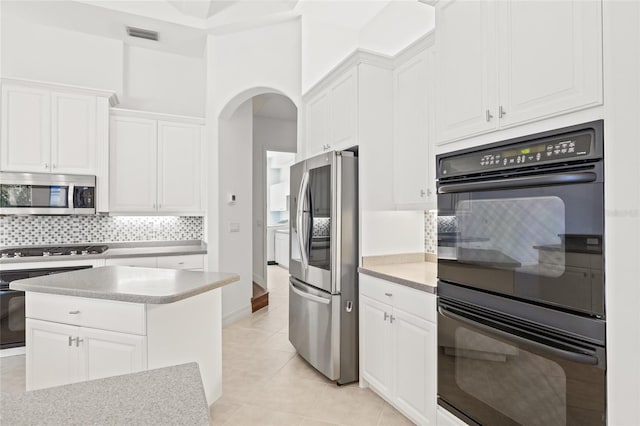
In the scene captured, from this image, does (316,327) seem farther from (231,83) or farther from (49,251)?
(231,83)

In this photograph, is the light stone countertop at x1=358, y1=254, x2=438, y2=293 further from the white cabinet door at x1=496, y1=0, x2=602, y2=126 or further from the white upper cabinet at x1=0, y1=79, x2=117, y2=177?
the white upper cabinet at x1=0, y1=79, x2=117, y2=177

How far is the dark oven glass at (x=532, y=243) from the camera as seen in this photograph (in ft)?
3.91

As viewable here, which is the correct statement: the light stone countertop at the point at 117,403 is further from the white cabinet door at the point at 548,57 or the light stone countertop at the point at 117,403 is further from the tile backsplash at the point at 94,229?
the tile backsplash at the point at 94,229

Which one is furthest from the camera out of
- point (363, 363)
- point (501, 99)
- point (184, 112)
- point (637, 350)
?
point (184, 112)

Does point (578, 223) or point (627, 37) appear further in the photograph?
point (578, 223)

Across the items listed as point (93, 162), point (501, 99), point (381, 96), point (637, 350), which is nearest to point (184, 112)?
point (93, 162)

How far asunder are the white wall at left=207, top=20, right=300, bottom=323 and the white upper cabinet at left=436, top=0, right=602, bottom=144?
2.28 m

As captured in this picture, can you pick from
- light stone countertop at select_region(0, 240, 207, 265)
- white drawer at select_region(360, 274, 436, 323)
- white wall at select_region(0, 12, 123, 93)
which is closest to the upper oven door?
white drawer at select_region(360, 274, 436, 323)

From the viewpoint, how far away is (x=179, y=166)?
13.5 feet

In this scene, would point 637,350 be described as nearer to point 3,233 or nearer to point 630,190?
point 630,190

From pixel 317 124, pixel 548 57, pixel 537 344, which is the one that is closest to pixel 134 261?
pixel 317 124

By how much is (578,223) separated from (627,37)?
23.0 inches

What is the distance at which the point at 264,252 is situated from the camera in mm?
5602

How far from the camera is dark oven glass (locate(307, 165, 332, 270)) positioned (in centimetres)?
271
